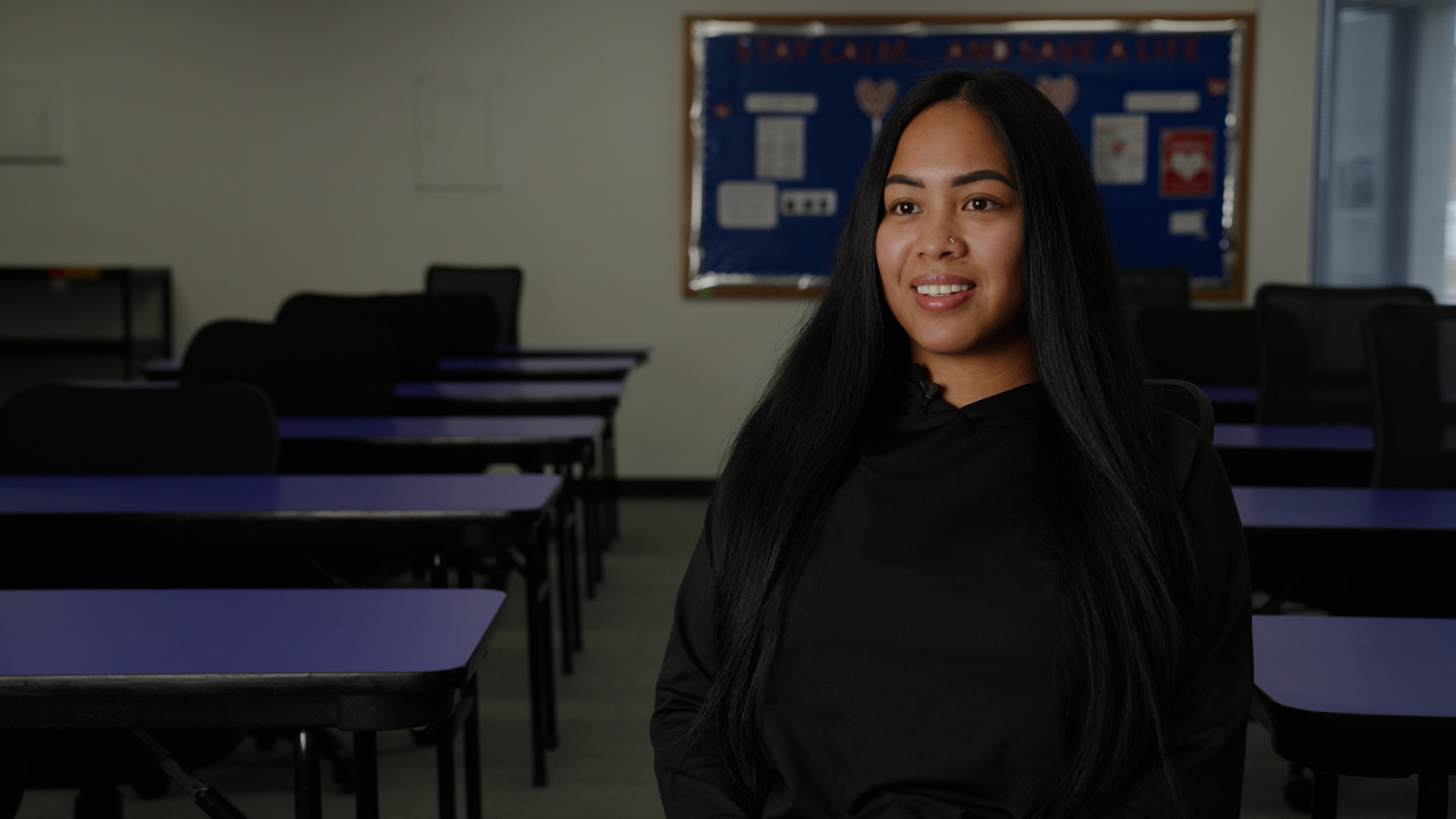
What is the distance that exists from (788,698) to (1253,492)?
1.31 metres

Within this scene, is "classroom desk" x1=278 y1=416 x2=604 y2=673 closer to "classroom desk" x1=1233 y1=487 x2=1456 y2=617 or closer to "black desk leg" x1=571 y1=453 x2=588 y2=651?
"black desk leg" x1=571 y1=453 x2=588 y2=651

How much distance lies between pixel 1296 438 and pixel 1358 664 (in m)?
1.62

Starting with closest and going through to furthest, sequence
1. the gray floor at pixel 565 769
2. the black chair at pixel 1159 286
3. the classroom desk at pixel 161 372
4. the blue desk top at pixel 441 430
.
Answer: the gray floor at pixel 565 769
the blue desk top at pixel 441 430
the classroom desk at pixel 161 372
the black chair at pixel 1159 286

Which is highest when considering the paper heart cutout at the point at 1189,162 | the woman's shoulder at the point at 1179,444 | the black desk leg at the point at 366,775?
the paper heart cutout at the point at 1189,162

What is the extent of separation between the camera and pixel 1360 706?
44.1 inches

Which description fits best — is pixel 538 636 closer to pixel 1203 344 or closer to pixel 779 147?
pixel 1203 344

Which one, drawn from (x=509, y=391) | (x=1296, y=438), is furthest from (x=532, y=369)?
(x=1296, y=438)

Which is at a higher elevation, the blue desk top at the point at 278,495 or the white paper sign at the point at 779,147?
the white paper sign at the point at 779,147

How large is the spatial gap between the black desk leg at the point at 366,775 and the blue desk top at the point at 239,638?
97mm

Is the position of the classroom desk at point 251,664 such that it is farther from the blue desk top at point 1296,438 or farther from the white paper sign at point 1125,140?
the white paper sign at point 1125,140

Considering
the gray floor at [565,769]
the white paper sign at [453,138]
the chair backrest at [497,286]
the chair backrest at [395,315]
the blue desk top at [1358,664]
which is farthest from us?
the white paper sign at [453,138]

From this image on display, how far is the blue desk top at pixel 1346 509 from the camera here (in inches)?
73.7

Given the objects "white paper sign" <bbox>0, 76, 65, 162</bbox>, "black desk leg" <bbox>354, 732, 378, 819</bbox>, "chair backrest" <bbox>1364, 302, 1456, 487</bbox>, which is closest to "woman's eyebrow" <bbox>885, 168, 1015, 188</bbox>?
"black desk leg" <bbox>354, 732, 378, 819</bbox>

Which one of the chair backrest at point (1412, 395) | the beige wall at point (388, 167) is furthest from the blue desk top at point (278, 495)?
the beige wall at point (388, 167)
